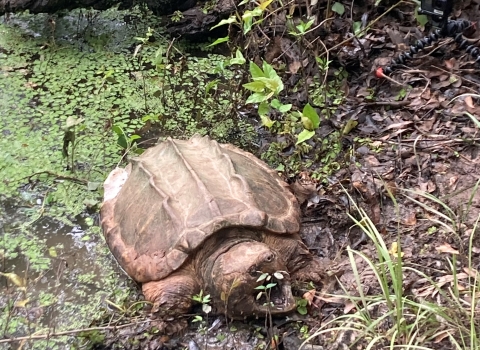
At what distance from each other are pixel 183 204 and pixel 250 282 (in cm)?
57

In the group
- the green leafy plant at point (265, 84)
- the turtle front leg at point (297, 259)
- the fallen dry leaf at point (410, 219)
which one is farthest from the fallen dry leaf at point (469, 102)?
the turtle front leg at point (297, 259)

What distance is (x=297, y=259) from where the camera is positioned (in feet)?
9.18

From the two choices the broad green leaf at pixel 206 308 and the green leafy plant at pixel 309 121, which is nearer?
the broad green leaf at pixel 206 308

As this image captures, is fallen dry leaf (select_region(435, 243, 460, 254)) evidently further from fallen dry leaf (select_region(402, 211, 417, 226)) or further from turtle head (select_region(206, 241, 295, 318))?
turtle head (select_region(206, 241, 295, 318))

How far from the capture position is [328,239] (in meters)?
3.03

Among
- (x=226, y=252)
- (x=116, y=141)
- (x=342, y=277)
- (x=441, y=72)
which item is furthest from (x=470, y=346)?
(x=116, y=141)

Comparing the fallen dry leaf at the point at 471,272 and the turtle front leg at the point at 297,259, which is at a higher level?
the fallen dry leaf at the point at 471,272

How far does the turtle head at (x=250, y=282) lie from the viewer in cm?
243

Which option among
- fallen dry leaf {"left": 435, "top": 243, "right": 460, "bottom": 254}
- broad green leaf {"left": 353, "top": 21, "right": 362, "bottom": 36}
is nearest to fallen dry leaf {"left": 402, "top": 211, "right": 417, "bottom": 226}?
fallen dry leaf {"left": 435, "top": 243, "right": 460, "bottom": 254}

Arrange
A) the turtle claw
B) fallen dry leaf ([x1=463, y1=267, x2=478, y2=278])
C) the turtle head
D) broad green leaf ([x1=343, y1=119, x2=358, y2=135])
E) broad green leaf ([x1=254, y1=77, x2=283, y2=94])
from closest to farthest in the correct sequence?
1. fallen dry leaf ([x1=463, y1=267, x2=478, y2=278])
2. the turtle head
3. the turtle claw
4. broad green leaf ([x1=254, y1=77, x2=283, y2=94])
5. broad green leaf ([x1=343, y1=119, x2=358, y2=135])

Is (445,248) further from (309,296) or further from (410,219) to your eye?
(309,296)

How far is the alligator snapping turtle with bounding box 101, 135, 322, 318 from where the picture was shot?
2506 mm

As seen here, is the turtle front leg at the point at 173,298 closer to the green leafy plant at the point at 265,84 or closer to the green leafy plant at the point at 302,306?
the green leafy plant at the point at 302,306

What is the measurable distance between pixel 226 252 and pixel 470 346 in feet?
3.66
